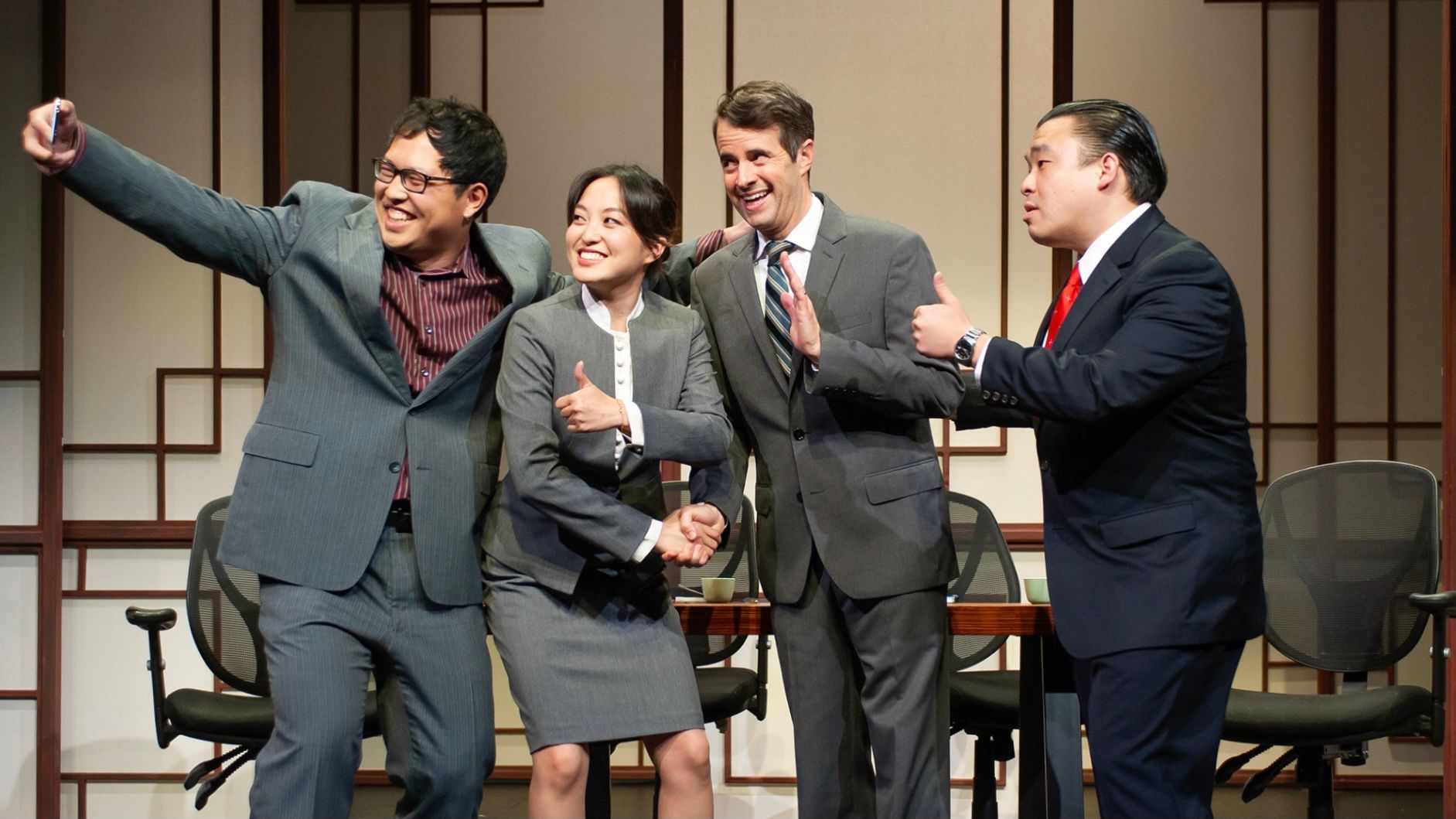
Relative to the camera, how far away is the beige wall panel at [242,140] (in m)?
4.07

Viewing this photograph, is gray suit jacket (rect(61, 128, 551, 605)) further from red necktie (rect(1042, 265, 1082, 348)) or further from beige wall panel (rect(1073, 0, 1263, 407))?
beige wall panel (rect(1073, 0, 1263, 407))

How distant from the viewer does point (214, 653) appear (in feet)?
10.6

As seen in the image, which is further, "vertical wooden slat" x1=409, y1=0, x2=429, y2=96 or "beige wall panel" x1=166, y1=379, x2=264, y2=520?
"vertical wooden slat" x1=409, y1=0, x2=429, y2=96

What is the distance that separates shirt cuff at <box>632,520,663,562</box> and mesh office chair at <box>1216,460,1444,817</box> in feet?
5.33

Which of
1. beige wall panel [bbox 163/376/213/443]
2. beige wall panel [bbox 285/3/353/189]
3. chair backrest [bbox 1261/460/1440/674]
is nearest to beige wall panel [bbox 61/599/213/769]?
beige wall panel [bbox 163/376/213/443]

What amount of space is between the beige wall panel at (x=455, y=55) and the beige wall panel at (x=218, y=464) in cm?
125

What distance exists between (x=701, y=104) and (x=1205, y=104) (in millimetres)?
1816

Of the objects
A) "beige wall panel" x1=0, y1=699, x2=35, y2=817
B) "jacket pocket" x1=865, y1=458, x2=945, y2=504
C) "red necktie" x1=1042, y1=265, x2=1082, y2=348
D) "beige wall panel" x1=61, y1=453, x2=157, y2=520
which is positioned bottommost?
"beige wall panel" x1=0, y1=699, x2=35, y2=817

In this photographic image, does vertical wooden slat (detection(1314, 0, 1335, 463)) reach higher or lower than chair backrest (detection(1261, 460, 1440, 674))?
higher

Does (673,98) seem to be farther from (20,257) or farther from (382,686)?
(382,686)

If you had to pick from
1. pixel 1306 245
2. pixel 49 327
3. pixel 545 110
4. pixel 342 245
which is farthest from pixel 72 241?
pixel 1306 245

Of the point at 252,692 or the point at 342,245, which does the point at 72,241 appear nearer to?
the point at 252,692

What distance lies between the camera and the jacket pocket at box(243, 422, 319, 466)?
2180 mm

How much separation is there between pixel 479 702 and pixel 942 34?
2958 mm
